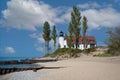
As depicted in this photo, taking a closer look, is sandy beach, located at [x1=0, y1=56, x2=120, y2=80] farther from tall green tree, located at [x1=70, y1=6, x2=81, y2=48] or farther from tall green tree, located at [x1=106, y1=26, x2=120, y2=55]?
tall green tree, located at [x1=70, y1=6, x2=81, y2=48]

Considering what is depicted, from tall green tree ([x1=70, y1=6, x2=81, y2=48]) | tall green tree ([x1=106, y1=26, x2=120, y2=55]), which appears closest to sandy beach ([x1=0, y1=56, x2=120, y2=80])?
tall green tree ([x1=106, y1=26, x2=120, y2=55])

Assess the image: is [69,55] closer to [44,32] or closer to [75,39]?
[75,39]

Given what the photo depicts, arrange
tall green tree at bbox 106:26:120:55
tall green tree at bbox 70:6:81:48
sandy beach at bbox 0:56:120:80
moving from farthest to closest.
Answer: tall green tree at bbox 70:6:81:48
tall green tree at bbox 106:26:120:55
sandy beach at bbox 0:56:120:80

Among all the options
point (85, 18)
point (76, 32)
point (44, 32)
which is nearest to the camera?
point (76, 32)

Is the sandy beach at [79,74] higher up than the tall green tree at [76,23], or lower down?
lower down

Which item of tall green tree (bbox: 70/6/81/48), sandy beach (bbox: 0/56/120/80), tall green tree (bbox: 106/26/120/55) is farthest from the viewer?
tall green tree (bbox: 70/6/81/48)

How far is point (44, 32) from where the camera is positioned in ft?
301

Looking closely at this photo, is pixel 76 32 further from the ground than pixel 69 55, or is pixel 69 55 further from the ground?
pixel 76 32

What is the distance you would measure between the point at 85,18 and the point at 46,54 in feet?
91.2

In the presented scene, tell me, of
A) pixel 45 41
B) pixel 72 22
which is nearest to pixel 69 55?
pixel 72 22

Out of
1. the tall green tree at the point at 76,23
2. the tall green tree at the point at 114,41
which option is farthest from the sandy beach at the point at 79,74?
the tall green tree at the point at 76,23

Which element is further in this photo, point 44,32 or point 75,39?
point 44,32

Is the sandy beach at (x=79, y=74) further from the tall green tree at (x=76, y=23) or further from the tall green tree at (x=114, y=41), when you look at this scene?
the tall green tree at (x=76, y=23)

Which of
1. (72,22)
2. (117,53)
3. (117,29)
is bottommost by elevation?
(117,53)
